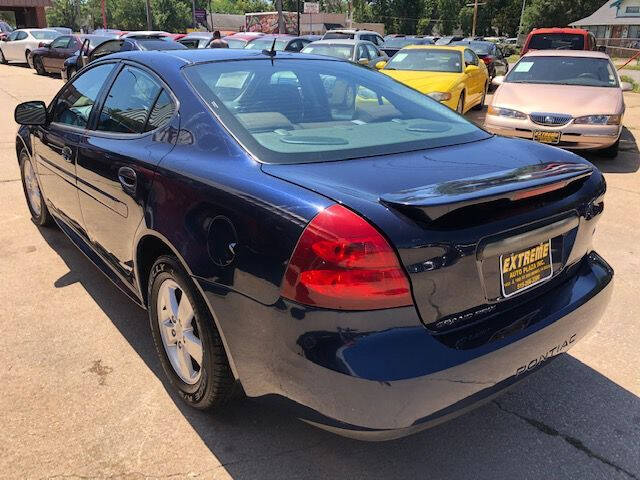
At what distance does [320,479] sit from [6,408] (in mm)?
1509

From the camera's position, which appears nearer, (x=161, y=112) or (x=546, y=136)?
(x=161, y=112)

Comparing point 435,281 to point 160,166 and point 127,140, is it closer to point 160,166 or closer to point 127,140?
point 160,166

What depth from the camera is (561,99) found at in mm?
7551

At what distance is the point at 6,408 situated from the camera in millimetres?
2576

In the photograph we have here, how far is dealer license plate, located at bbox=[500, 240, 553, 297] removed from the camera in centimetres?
197

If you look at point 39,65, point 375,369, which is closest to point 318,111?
point 375,369

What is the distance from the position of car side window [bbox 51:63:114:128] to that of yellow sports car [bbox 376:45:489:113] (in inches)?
251

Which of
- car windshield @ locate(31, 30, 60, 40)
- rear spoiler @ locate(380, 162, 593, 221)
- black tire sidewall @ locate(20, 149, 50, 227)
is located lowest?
black tire sidewall @ locate(20, 149, 50, 227)

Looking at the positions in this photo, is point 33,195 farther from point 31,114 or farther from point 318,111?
point 318,111

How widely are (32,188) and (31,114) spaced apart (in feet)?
3.84

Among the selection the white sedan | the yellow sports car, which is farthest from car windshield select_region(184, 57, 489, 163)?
the white sedan

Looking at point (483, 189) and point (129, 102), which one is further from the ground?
point (129, 102)

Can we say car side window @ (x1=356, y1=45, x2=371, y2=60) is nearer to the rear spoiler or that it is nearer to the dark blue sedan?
the dark blue sedan

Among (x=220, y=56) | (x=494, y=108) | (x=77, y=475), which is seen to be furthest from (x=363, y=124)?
(x=494, y=108)
